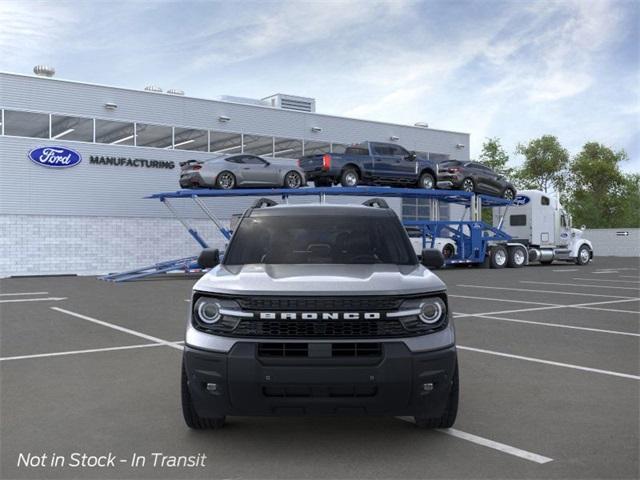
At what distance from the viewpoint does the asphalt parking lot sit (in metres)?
4.13

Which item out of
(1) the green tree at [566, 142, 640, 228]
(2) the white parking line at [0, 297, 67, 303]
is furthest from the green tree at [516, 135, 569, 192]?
(2) the white parking line at [0, 297, 67, 303]

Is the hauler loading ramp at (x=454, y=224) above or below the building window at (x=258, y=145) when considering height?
below

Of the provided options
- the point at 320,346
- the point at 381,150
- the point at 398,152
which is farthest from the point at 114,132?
the point at 320,346

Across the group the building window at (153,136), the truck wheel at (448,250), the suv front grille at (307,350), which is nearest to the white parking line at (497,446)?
the suv front grille at (307,350)

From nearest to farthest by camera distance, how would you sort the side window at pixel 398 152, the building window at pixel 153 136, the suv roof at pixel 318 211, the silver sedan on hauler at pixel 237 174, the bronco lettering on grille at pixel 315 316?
the bronco lettering on grille at pixel 315 316, the suv roof at pixel 318 211, the silver sedan on hauler at pixel 237 174, the side window at pixel 398 152, the building window at pixel 153 136

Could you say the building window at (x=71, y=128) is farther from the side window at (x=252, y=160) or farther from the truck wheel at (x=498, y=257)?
the truck wheel at (x=498, y=257)

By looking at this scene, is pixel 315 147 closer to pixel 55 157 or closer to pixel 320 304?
pixel 55 157

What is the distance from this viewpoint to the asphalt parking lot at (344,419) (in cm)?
413

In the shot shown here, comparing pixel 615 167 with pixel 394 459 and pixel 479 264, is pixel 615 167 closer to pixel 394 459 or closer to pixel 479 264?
pixel 479 264

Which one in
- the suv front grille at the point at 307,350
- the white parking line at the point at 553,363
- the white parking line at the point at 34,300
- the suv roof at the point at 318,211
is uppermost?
the suv roof at the point at 318,211

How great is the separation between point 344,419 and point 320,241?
1.45 metres

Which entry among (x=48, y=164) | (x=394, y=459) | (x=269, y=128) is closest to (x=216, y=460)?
(x=394, y=459)

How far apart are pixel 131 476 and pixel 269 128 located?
30426 millimetres

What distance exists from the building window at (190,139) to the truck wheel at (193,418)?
27.1 m
